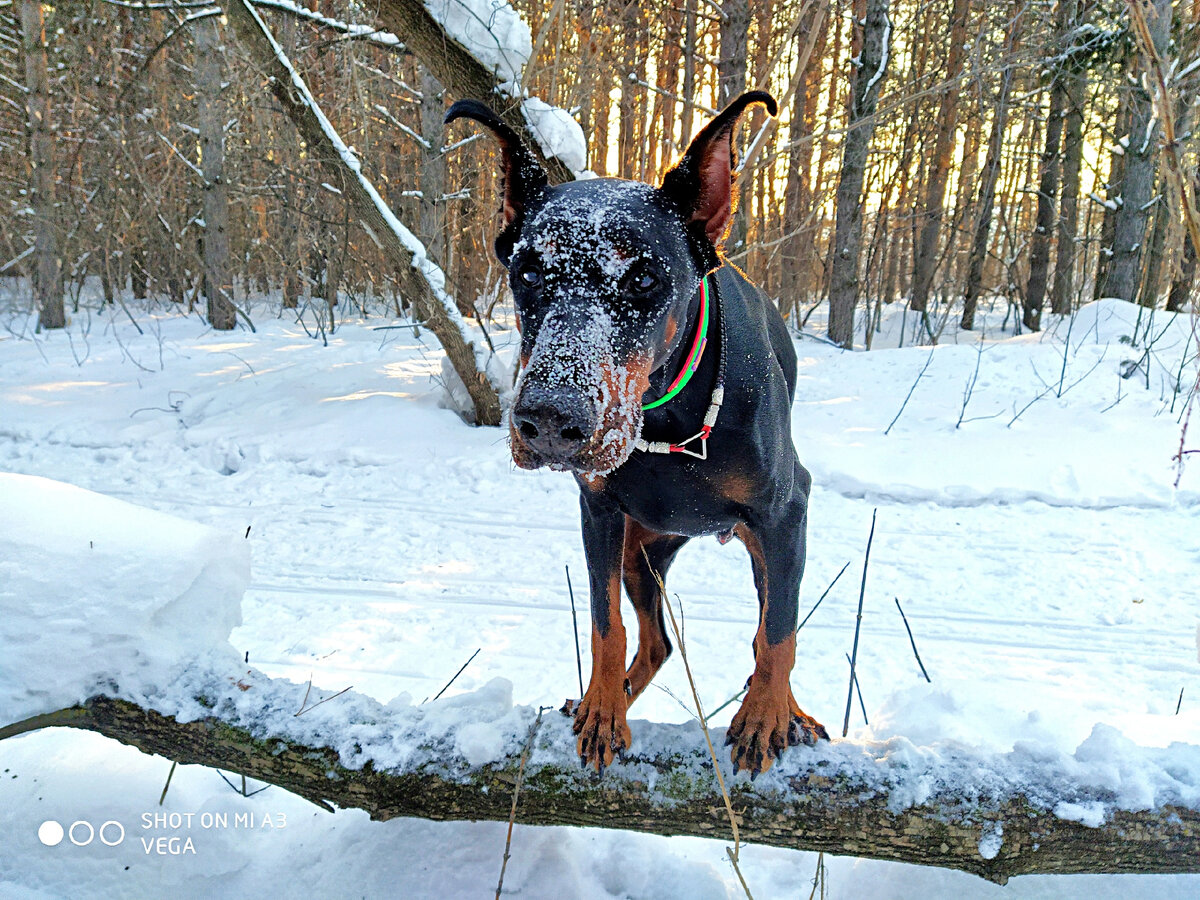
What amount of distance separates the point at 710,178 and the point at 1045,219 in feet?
44.6

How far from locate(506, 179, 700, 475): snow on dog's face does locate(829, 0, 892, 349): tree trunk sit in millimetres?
7983

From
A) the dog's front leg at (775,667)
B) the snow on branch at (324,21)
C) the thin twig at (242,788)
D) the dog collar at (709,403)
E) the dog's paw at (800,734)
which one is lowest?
the thin twig at (242,788)

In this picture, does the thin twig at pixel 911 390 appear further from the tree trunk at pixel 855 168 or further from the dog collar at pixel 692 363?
the dog collar at pixel 692 363

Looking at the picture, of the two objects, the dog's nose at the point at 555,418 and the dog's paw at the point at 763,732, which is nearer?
the dog's nose at the point at 555,418

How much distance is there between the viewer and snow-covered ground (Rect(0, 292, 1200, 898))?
1.88m

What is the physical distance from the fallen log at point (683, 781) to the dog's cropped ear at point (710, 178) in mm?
1206

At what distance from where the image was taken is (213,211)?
11.2 metres

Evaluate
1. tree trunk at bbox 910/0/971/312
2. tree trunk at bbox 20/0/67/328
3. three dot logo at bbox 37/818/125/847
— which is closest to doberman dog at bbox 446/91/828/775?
three dot logo at bbox 37/818/125/847

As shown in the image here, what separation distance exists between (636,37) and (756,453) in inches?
342

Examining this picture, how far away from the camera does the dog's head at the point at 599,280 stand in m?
1.19

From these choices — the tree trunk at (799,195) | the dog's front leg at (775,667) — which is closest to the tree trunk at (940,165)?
the tree trunk at (799,195)

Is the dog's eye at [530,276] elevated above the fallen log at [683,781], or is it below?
above

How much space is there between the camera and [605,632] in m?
1.80

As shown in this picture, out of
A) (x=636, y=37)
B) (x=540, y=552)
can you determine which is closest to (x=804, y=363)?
(x=636, y=37)
